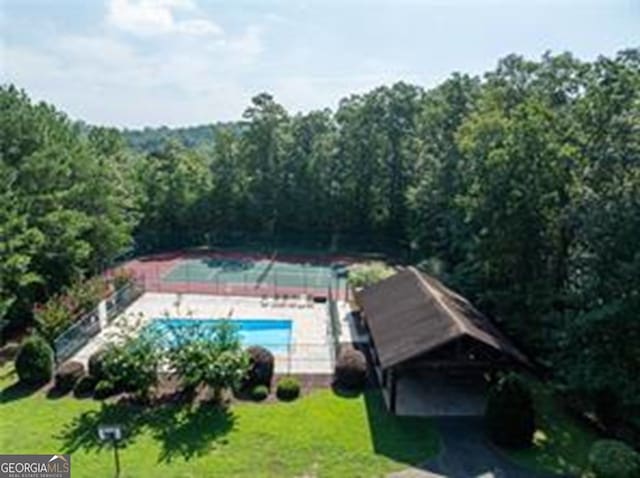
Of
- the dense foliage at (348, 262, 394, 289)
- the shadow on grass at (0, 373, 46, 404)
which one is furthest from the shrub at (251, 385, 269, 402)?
the dense foliage at (348, 262, 394, 289)

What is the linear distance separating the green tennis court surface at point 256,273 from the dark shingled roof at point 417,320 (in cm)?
1481

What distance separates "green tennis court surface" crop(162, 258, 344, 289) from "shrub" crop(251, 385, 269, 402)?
20156mm

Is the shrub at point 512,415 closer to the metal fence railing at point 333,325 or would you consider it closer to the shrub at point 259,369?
the shrub at point 259,369

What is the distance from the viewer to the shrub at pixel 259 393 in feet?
74.7

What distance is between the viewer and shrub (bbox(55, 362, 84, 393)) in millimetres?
23781

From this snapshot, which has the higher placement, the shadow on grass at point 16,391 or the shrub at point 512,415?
the shrub at point 512,415

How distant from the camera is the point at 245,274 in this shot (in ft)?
157

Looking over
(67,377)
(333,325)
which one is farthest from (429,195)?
(67,377)

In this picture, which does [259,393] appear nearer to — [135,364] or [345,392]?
[345,392]

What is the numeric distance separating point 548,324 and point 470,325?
3.30 m

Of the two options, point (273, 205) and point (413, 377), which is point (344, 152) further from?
point (413, 377)

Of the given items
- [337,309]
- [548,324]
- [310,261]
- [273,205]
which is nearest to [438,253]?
[337,309]

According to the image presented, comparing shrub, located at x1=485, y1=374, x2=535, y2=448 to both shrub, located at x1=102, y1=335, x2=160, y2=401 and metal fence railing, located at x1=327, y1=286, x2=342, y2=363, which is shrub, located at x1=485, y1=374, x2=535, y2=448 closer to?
metal fence railing, located at x1=327, y1=286, x2=342, y2=363

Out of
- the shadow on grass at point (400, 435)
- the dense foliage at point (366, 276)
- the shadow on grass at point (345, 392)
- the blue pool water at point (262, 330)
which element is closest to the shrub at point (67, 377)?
the blue pool water at point (262, 330)
